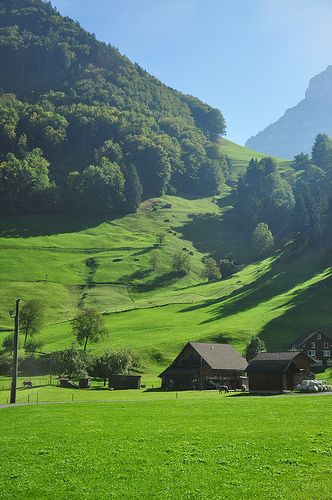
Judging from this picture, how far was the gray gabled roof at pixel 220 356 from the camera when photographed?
309ft

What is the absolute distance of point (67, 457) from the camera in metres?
24.2

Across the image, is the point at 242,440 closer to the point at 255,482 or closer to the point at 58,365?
the point at 255,482

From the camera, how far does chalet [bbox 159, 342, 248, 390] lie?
92.1 metres

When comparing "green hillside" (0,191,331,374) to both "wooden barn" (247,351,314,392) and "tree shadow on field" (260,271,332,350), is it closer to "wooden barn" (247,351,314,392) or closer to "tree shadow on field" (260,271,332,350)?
"tree shadow on field" (260,271,332,350)

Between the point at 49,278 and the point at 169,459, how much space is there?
155 meters

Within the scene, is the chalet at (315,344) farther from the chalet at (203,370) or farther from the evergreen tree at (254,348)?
the chalet at (203,370)

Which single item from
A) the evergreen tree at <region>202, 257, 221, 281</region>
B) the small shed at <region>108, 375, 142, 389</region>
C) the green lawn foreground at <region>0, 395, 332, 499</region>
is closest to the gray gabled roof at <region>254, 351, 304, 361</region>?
the small shed at <region>108, 375, 142, 389</region>

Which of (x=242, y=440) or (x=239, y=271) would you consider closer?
(x=242, y=440)

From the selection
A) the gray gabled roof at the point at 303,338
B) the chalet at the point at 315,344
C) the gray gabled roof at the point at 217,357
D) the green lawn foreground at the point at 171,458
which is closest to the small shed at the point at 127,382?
the gray gabled roof at the point at 217,357

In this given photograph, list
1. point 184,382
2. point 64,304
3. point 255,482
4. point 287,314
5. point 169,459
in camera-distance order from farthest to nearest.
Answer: point 64,304 → point 287,314 → point 184,382 → point 169,459 → point 255,482

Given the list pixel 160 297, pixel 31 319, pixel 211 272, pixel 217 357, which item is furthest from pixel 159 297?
pixel 217 357

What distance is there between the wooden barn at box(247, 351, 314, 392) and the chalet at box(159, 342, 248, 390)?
38.0ft

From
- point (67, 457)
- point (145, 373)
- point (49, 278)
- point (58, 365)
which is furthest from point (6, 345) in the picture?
point (67, 457)

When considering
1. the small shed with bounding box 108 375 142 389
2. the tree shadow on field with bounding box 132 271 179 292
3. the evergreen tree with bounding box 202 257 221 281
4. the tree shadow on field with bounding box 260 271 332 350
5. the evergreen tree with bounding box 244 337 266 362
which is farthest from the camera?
the evergreen tree with bounding box 202 257 221 281
